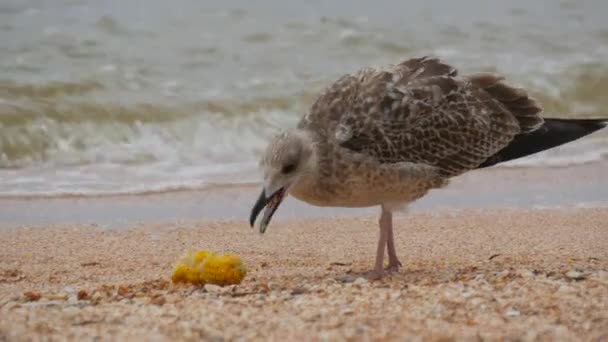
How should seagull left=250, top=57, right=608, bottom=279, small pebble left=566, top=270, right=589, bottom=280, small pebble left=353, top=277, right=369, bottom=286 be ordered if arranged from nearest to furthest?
small pebble left=566, top=270, right=589, bottom=280
small pebble left=353, top=277, right=369, bottom=286
seagull left=250, top=57, right=608, bottom=279

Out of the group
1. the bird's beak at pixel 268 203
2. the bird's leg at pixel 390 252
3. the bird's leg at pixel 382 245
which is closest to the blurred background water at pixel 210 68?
the bird's leg at pixel 390 252

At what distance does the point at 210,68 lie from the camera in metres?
13.2

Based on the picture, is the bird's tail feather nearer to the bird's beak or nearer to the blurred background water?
the bird's beak

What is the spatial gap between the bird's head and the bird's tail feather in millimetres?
1350

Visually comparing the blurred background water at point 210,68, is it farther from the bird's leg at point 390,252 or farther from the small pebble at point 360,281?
the small pebble at point 360,281

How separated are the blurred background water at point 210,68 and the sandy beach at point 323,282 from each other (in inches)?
71.9

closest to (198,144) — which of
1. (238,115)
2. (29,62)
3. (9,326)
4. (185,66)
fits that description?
(238,115)

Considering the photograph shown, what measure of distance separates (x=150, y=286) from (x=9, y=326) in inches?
53.8

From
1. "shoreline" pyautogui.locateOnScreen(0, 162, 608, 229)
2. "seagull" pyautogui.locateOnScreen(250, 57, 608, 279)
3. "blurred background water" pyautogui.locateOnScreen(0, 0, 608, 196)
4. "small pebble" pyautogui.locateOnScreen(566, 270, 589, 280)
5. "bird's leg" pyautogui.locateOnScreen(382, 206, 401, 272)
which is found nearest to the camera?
"small pebble" pyautogui.locateOnScreen(566, 270, 589, 280)

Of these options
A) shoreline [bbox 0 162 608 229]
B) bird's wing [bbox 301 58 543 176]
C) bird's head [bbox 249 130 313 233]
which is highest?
bird's wing [bbox 301 58 543 176]

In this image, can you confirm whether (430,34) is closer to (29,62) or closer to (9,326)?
(29,62)

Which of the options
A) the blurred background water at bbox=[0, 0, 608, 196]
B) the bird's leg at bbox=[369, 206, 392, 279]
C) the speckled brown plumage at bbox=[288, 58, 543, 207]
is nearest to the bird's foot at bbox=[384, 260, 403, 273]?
the bird's leg at bbox=[369, 206, 392, 279]

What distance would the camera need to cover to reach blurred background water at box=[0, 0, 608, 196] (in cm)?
995

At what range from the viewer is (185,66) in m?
13.2
